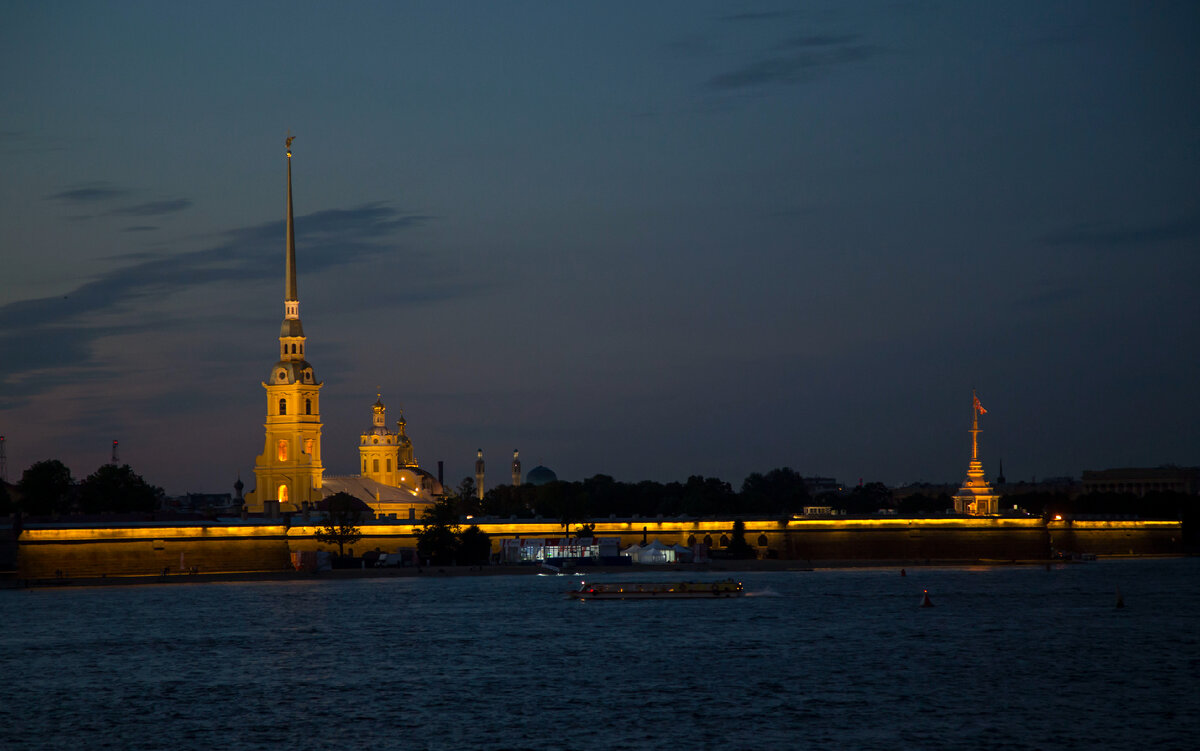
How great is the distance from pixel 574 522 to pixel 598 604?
170ft

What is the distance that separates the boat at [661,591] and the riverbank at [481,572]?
2529 cm

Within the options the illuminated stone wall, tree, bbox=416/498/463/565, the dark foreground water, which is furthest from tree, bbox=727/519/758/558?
the dark foreground water

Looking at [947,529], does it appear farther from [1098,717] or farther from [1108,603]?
[1098,717]

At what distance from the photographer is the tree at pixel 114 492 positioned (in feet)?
488

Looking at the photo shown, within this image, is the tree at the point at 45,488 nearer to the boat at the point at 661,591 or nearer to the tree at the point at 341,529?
the tree at the point at 341,529

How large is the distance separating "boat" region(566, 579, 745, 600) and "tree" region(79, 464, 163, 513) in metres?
62.4

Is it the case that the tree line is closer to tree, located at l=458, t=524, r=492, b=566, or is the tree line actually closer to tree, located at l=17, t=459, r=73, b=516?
tree, located at l=17, t=459, r=73, b=516

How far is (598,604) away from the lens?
96875mm

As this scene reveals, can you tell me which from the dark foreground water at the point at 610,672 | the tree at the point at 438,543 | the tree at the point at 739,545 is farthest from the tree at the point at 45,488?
the tree at the point at 739,545

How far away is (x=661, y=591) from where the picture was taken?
321ft

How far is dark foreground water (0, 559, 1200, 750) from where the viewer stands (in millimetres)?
47562

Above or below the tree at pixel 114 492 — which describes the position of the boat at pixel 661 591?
below

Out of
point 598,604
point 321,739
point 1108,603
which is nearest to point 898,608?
point 1108,603

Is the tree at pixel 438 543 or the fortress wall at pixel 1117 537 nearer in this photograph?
the tree at pixel 438 543
